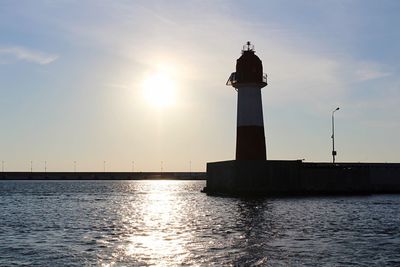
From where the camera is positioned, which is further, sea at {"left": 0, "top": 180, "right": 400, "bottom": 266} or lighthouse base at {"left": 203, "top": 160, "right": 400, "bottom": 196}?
lighthouse base at {"left": 203, "top": 160, "right": 400, "bottom": 196}

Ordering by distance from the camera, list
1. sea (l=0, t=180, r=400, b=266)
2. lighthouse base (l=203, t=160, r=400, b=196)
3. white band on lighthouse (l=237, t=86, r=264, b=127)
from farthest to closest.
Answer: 1. white band on lighthouse (l=237, t=86, r=264, b=127)
2. lighthouse base (l=203, t=160, r=400, b=196)
3. sea (l=0, t=180, r=400, b=266)

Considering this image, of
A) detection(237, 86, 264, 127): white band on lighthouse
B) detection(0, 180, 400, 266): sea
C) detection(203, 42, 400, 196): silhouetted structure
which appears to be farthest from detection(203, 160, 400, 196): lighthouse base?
detection(0, 180, 400, 266): sea

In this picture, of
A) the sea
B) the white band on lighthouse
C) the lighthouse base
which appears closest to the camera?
the sea

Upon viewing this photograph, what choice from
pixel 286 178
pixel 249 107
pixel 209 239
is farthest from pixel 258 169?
pixel 209 239

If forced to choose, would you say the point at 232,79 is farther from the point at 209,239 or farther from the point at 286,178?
the point at 209,239

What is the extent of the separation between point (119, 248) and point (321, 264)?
9.02 m

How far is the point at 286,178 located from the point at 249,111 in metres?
8.57

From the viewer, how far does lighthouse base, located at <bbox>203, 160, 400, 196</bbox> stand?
62.0 meters

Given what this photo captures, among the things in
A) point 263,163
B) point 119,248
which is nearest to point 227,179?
point 263,163

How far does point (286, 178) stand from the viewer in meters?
63.2

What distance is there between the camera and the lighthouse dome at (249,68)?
211ft

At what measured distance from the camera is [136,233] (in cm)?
3100

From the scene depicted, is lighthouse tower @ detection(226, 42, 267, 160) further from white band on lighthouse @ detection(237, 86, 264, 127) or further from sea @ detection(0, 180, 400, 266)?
sea @ detection(0, 180, 400, 266)

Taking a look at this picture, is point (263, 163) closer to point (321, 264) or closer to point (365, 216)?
point (365, 216)
